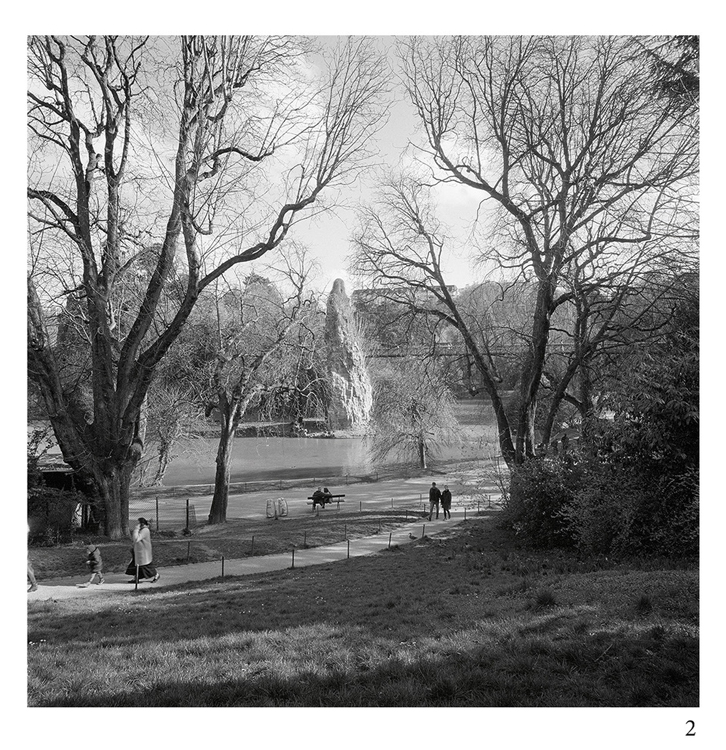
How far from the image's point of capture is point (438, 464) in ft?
94.0

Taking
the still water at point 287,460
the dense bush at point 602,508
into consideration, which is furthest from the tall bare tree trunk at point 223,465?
the still water at point 287,460

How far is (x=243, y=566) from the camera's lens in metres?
9.03

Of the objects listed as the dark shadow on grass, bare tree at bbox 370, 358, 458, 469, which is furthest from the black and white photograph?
bare tree at bbox 370, 358, 458, 469

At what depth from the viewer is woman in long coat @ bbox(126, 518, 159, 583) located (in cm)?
754

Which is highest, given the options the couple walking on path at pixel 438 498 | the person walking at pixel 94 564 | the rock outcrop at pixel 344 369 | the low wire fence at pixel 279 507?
the rock outcrop at pixel 344 369

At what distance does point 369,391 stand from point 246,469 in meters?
7.08

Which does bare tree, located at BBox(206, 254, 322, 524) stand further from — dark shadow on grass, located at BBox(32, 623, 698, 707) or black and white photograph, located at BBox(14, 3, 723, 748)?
dark shadow on grass, located at BBox(32, 623, 698, 707)

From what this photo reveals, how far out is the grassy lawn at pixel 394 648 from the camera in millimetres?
3818

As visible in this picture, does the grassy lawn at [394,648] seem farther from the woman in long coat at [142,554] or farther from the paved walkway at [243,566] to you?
the woman in long coat at [142,554]

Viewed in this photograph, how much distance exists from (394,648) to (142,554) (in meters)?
4.57

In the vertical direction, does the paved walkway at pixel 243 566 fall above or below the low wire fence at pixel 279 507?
above

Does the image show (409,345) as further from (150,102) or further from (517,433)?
(150,102)

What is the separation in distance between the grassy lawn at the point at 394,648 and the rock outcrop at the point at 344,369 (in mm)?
10554

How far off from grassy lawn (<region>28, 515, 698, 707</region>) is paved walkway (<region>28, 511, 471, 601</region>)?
73 cm
